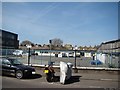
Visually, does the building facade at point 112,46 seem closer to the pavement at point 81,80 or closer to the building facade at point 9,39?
the pavement at point 81,80

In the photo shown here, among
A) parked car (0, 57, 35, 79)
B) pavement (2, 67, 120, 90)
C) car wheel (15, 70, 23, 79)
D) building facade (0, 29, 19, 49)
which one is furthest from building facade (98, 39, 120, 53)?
building facade (0, 29, 19, 49)

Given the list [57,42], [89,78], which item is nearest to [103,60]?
[89,78]

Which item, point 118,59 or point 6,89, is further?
point 118,59

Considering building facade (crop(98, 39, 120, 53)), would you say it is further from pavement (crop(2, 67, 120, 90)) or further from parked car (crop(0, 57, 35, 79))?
parked car (crop(0, 57, 35, 79))

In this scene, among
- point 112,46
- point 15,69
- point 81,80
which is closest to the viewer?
point 81,80

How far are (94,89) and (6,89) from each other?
4.87 metres

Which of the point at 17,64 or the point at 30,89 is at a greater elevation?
the point at 17,64

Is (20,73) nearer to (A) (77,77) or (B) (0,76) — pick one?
(B) (0,76)

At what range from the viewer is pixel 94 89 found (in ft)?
39.1

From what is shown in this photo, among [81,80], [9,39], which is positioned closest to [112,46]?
[81,80]

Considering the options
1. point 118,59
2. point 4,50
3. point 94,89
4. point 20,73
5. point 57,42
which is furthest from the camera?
point 57,42

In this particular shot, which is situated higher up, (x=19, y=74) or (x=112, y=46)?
(x=112, y=46)

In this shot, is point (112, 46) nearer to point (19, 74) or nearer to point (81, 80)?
point (81, 80)

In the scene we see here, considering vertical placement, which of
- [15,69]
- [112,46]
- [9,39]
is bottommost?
[15,69]
